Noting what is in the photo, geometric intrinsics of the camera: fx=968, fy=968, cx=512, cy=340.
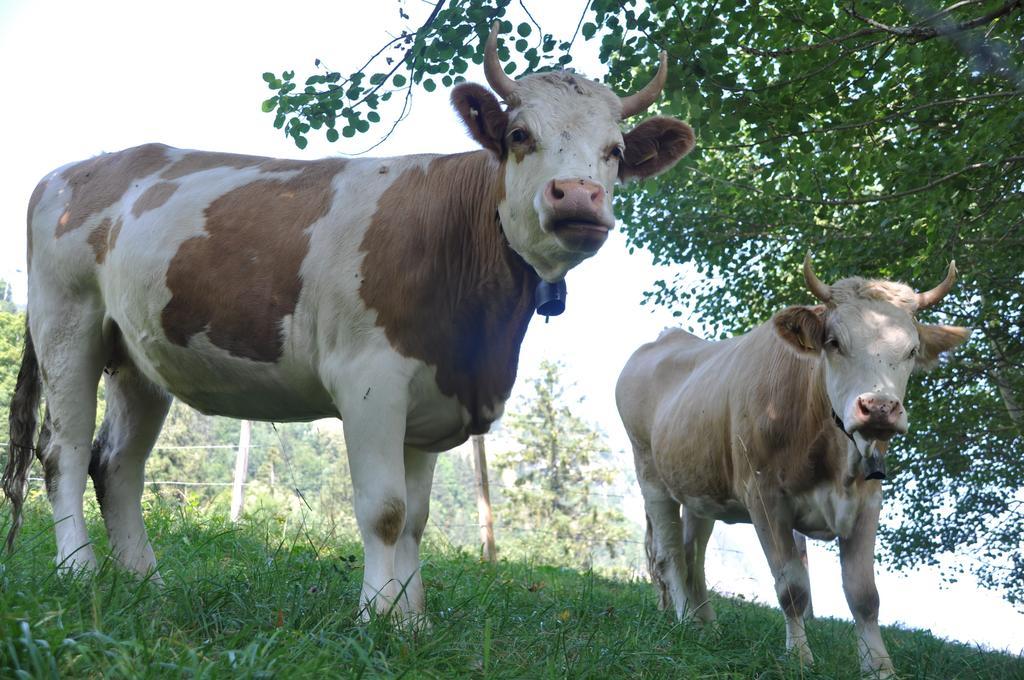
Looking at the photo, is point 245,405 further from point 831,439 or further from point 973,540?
point 973,540

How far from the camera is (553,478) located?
2000 inches

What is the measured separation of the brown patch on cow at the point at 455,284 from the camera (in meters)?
4.45

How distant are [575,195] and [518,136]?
59cm

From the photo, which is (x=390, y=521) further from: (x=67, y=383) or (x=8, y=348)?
(x=8, y=348)

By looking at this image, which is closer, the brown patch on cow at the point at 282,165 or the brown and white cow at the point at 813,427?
the brown patch on cow at the point at 282,165

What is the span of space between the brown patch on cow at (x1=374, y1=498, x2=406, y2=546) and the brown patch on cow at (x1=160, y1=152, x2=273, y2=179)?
7.22 feet

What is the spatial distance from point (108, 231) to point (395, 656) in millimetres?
3119

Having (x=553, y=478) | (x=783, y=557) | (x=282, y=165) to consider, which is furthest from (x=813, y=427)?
(x=553, y=478)

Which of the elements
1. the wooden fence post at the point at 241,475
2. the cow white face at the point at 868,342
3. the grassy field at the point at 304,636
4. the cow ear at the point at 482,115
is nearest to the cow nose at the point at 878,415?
the cow white face at the point at 868,342

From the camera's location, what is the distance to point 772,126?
7.34m

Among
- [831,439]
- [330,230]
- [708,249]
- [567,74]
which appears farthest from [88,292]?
[708,249]

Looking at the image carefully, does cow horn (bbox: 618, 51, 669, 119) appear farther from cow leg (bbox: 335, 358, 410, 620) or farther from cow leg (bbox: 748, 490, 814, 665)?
cow leg (bbox: 748, 490, 814, 665)

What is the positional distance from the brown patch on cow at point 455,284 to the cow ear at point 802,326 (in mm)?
2134

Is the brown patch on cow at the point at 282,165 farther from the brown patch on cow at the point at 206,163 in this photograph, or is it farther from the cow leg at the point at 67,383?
the cow leg at the point at 67,383
